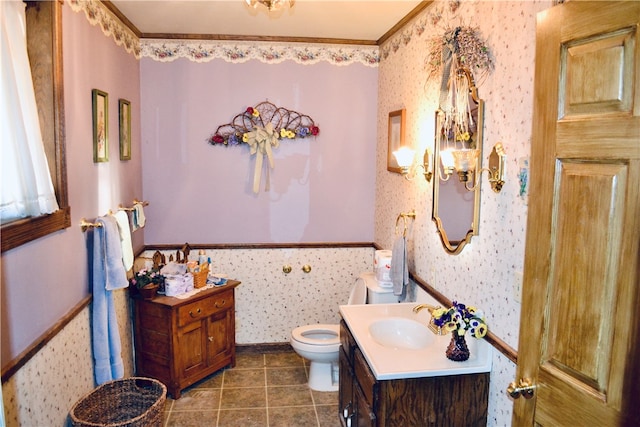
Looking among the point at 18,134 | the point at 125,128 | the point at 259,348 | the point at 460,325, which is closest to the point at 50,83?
the point at 18,134

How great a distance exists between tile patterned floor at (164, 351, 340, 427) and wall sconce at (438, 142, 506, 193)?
176 cm

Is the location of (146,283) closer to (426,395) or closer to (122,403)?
(122,403)

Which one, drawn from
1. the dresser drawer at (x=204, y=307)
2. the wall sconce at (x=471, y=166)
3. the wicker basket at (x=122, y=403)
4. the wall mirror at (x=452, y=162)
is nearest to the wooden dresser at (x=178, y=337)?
the dresser drawer at (x=204, y=307)

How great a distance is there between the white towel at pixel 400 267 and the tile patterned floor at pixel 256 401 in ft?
3.09

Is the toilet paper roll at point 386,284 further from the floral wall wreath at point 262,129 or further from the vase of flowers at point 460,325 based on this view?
the floral wall wreath at point 262,129

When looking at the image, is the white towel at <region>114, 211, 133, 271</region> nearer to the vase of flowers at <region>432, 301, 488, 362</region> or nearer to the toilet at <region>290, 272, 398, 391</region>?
the toilet at <region>290, 272, 398, 391</region>

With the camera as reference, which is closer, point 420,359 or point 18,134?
point 18,134

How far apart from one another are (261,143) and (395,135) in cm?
107

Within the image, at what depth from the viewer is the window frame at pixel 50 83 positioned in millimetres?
2236

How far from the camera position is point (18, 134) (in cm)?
199

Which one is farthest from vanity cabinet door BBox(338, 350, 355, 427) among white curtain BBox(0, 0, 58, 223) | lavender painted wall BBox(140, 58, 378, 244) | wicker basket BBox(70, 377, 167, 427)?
white curtain BBox(0, 0, 58, 223)

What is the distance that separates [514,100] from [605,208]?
0.90 m

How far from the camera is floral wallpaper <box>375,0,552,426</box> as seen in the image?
6.61 ft

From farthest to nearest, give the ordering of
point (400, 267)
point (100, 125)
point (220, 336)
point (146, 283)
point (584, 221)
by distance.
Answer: point (220, 336), point (146, 283), point (400, 267), point (100, 125), point (584, 221)
